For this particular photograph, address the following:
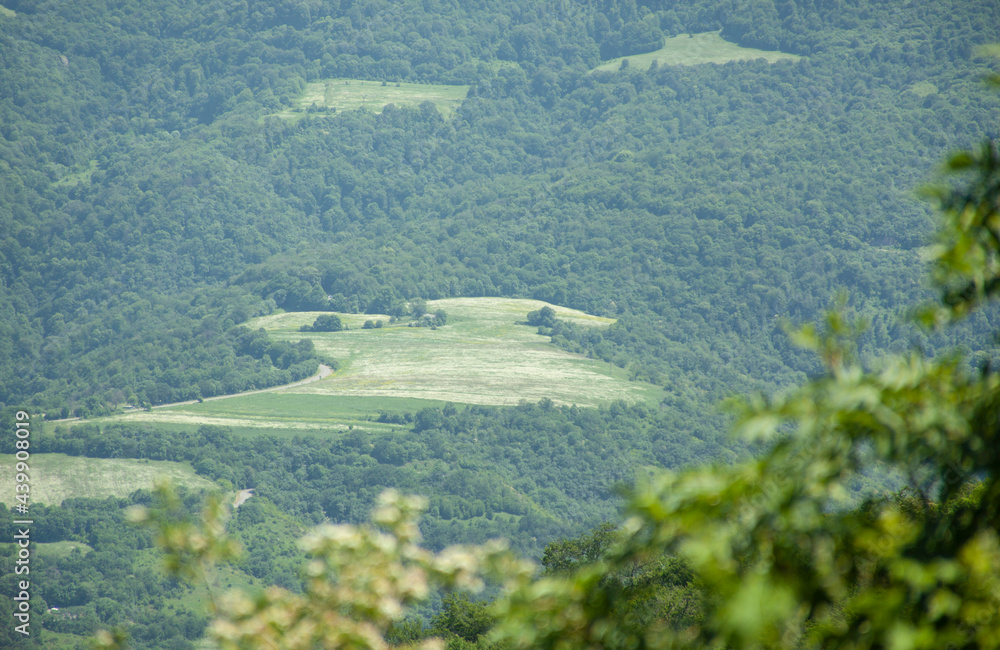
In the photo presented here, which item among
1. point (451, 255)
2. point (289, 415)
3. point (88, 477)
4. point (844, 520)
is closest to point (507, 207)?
point (451, 255)

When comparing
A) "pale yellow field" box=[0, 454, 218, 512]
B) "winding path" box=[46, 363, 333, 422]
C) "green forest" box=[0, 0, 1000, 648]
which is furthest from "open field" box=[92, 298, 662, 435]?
"pale yellow field" box=[0, 454, 218, 512]

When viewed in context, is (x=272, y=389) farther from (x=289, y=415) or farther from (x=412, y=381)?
(x=412, y=381)

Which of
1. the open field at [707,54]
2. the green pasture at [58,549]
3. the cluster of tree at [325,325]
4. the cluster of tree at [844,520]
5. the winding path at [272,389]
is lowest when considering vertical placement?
the winding path at [272,389]

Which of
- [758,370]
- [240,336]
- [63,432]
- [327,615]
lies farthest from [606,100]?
[327,615]

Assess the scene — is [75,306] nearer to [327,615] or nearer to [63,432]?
[63,432]

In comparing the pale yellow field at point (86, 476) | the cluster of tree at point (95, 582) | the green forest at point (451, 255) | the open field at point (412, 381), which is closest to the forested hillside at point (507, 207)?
the green forest at point (451, 255)

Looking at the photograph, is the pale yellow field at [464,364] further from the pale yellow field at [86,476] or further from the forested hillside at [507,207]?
the pale yellow field at [86,476]

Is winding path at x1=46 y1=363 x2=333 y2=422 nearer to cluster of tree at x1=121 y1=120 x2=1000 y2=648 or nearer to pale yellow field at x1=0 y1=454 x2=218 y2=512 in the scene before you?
pale yellow field at x1=0 y1=454 x2=218 y2=512
